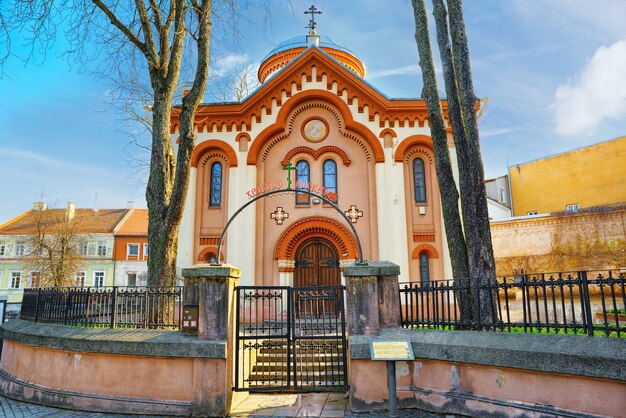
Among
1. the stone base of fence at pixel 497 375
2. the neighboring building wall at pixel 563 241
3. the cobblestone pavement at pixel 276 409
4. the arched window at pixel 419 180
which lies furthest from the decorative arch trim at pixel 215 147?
the neighboring building wall at pixel 563 241

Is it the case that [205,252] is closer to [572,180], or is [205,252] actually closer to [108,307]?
[108,307]

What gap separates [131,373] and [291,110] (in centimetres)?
1148

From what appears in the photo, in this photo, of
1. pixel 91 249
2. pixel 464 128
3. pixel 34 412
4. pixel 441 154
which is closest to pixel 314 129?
pixel 441 154

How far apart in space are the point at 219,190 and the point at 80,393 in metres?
9.79

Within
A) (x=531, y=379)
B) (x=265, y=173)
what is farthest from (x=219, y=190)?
(x=531, y=379)

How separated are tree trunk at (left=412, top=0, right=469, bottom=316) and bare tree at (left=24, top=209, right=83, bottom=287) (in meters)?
31.1

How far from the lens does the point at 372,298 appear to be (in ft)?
24.2

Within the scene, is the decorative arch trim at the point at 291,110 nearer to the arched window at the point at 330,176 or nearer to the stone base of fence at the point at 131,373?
the arched window at the point at 330,176

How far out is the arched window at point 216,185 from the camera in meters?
16.4

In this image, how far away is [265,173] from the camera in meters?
16.3

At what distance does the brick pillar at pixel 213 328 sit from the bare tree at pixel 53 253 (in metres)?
29.2

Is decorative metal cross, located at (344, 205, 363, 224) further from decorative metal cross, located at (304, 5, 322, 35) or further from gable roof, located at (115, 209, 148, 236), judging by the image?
gable roof, located at (115, 209, 148, 236)

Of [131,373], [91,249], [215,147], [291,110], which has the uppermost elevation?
[291,110]

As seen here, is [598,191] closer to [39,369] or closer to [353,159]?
[353,159]
